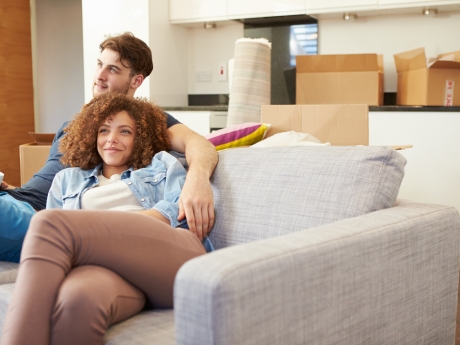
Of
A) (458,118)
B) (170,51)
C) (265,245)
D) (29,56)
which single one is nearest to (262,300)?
(265,245)

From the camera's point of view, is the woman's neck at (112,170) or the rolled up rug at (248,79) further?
the rolled up rug at (248,79)

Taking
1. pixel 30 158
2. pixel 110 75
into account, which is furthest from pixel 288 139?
pixel 30 158

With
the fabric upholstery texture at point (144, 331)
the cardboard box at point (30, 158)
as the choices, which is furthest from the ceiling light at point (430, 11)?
the fabric upholstery texture at point (144, 331)

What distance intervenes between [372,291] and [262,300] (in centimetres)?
30

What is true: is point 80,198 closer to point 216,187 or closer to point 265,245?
point 216,187

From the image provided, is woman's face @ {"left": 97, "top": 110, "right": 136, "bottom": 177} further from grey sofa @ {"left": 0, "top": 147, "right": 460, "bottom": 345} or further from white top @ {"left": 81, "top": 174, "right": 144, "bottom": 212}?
grey sofa @ {"left": 0, "top": 147, "right": 460, "bottom": 345}

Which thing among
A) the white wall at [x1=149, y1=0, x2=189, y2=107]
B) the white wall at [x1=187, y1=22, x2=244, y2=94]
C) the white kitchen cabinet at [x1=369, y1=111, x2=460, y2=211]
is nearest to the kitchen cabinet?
the white wall at [x1=149, y1=0, x2=189, y2=107]

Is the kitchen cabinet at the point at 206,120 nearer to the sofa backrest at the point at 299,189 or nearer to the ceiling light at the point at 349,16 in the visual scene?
the ceiling light at the point at 349,16

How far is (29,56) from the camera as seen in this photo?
5203mm

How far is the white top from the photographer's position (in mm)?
1576

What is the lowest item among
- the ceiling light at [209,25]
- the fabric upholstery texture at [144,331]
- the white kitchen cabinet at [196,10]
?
the fabric upholstery texture at [144,331]

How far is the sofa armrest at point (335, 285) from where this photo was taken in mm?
888

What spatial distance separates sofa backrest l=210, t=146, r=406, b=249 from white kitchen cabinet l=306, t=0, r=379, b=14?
7.61 ft

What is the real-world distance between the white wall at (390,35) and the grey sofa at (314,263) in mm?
2493
